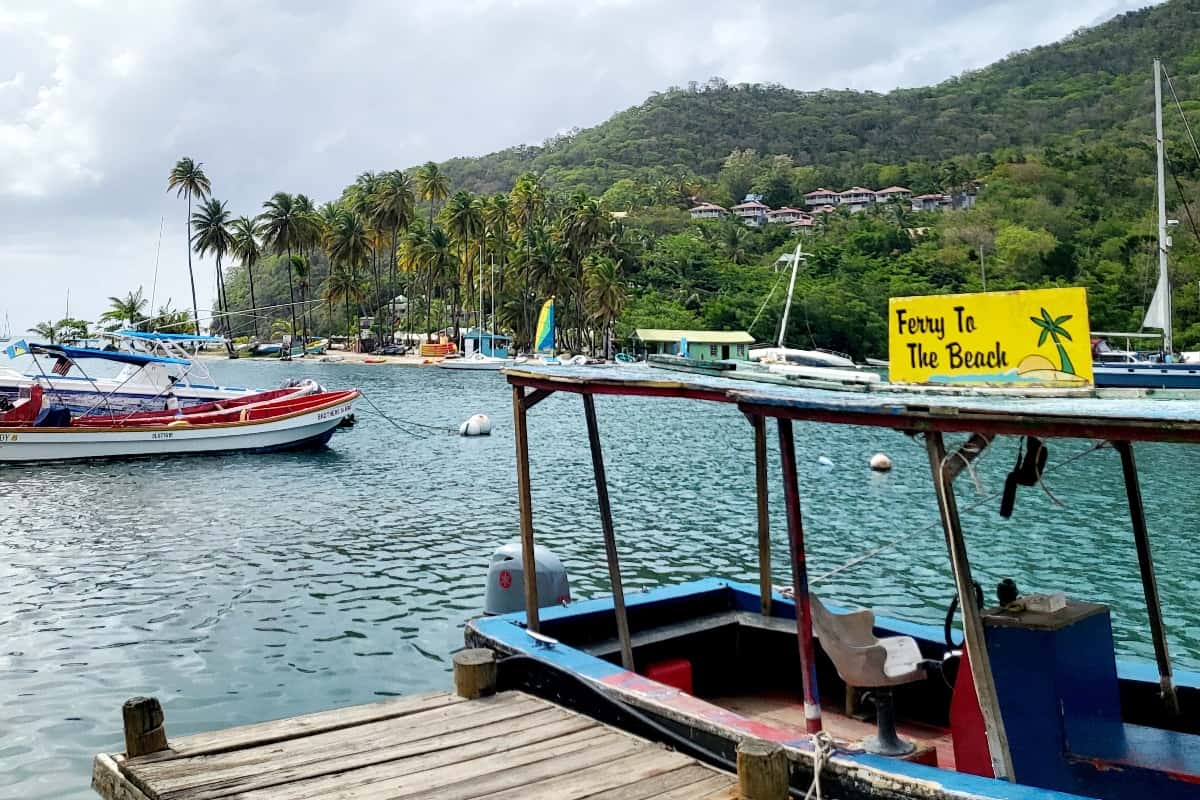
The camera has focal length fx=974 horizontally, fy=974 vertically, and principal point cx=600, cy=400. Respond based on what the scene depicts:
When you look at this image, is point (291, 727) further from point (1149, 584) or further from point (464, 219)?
point (464, 219)

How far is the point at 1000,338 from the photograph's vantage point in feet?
15.3

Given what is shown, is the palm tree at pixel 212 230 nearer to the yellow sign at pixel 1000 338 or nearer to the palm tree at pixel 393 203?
the palm tree at pixel 393 203

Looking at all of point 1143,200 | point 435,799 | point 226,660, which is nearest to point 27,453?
point 226,660

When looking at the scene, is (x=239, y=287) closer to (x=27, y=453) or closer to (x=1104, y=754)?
(x=27, y=453)

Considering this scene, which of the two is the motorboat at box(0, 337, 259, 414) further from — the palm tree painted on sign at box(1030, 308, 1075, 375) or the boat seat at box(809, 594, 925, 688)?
the palm tree painted on sign at box(1030, 308, 1075, 375)

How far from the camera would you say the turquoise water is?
1063 cm

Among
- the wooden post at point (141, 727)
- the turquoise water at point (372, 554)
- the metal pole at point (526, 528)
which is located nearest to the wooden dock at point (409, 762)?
the wooden post at point (141, 727)

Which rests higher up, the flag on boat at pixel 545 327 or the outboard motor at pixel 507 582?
the flag on boat at pixel 545 327

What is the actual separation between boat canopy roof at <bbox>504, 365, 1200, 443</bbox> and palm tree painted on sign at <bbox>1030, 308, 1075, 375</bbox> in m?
0.17

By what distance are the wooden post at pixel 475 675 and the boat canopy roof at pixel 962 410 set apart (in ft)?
7.91

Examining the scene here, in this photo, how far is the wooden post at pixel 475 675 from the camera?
7012mm

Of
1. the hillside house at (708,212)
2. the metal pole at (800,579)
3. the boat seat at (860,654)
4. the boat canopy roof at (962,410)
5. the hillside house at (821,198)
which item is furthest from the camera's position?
the hillside house at (821,198)

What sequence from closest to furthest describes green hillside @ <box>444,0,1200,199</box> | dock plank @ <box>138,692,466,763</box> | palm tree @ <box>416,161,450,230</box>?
dock plank @ <box>138,692,466,763</box>, palm tree @ <box>416,161,450,230</box>, green hillside @ <box>444,0,1200,199</box>

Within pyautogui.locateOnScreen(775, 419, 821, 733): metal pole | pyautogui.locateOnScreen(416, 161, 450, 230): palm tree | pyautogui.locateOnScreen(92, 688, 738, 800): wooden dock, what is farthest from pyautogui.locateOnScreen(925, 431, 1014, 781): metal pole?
pyautogui.locateOnScreen(416, 161, 450, 230): palm tree
